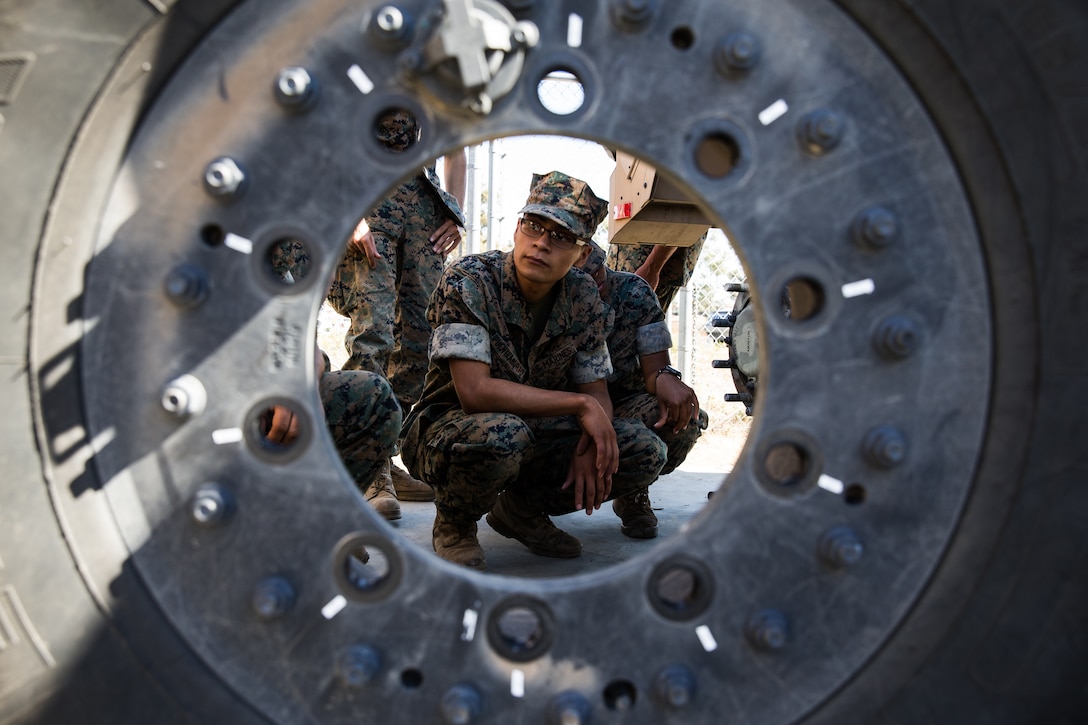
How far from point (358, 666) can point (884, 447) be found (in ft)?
2.25

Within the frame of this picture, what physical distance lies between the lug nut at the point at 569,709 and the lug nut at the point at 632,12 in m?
0.81

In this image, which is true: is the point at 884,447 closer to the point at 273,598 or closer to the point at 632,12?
the point at 632,12

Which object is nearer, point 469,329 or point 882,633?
point 882,633

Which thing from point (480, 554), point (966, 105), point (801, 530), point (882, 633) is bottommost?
point (480, 554)

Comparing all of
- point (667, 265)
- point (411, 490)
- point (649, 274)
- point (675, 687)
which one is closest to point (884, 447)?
point (675, 687)

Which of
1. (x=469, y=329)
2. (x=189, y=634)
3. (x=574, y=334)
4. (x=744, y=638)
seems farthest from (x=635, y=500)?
(x=189, y=634)

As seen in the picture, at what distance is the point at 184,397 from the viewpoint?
93cm

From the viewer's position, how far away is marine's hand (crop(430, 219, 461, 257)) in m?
3.17

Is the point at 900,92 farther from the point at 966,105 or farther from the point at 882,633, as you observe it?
the point at 882,633

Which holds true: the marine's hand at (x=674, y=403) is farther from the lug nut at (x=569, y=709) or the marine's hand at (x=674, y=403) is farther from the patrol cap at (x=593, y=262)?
the lug nut at (x=569, y=709)

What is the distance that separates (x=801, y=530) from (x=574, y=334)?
5.38 ft

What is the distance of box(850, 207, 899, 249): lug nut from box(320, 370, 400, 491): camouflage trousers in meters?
1.18

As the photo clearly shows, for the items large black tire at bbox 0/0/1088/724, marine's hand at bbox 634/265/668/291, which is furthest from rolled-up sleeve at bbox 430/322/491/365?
marine's hand at bbox 634/265/668/291

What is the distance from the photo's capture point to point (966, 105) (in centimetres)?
92
